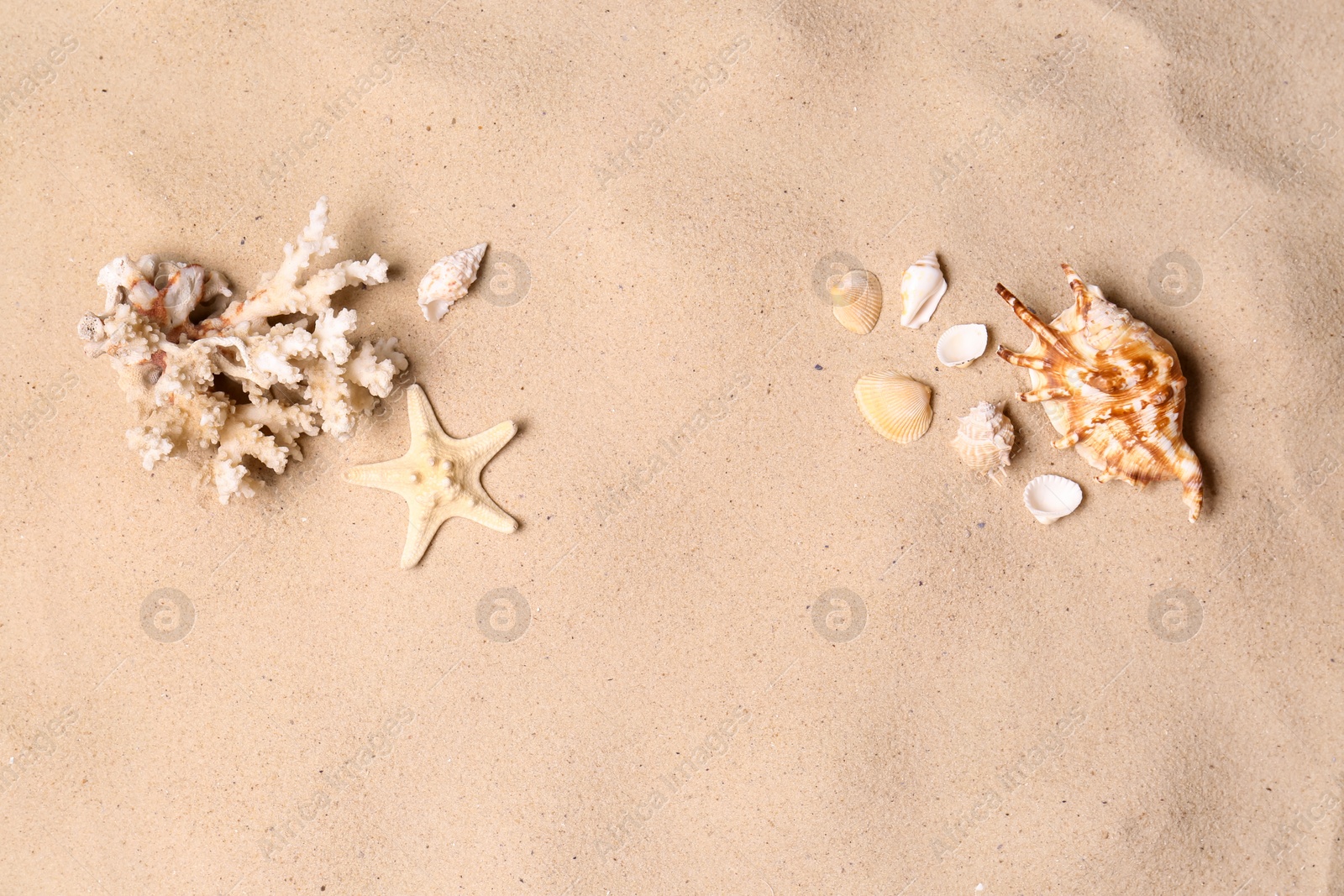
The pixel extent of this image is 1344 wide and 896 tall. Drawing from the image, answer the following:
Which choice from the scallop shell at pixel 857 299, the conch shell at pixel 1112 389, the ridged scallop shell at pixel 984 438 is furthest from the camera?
the scallop shell at pixel 857 299

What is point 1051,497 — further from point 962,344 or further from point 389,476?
point 389,476

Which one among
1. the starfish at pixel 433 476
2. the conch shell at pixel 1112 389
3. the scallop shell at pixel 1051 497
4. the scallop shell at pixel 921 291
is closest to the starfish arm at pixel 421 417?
the starfish at pixel 433 476

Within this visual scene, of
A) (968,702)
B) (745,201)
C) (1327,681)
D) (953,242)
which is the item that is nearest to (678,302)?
(745,201)

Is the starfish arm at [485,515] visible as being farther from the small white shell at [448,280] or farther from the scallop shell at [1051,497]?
the scallop shell at [1051,497]

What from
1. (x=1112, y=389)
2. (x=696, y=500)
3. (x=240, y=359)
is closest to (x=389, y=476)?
(x=240, y=359)

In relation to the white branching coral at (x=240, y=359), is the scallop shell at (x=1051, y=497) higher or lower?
higher

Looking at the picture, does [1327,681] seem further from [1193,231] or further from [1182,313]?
[1193,231]
